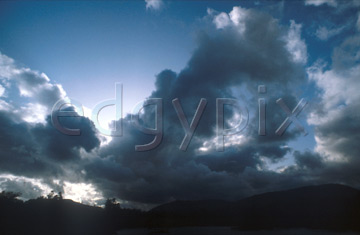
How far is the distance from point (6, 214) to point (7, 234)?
32.6m

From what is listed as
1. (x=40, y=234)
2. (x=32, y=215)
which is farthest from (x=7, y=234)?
(x=32, y=215)

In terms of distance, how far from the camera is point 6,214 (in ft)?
579

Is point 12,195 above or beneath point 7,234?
above

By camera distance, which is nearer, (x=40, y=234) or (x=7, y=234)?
(x=7, y=234)

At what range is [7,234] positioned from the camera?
153m

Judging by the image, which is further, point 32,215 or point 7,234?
point 32,215

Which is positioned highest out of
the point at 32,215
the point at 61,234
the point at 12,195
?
the point at 12,195

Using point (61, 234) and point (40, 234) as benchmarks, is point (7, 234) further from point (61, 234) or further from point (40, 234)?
point (61, 234)

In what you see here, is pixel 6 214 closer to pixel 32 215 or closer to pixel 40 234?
pixel 32 215

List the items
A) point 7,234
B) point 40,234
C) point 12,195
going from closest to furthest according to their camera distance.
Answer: point 7,234, point 40,234, point 12,195

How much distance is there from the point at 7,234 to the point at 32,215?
1744 inches

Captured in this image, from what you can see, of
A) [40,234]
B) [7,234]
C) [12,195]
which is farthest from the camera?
[12,195]

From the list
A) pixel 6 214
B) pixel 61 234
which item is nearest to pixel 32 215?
pixel 6 214

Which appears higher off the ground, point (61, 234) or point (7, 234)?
point (7, 234)
